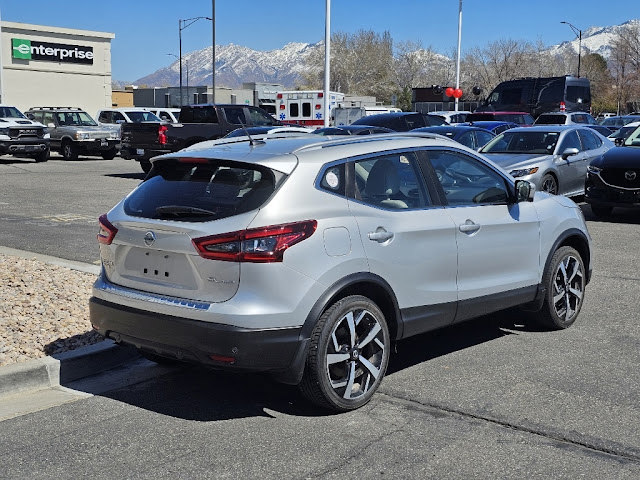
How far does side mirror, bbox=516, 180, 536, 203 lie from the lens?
6520mm

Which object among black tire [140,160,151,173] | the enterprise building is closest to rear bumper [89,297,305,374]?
black tire [140,160,151,173]

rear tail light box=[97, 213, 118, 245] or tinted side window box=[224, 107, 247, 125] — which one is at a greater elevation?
tinted side window box=[224, 107, 247, 125]

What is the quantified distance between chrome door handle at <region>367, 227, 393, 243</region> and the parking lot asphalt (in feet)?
3.42

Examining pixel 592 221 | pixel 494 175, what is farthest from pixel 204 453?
pixel 592 221

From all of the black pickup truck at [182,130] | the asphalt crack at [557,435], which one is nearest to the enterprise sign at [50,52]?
the black pickup truck at [182,130]

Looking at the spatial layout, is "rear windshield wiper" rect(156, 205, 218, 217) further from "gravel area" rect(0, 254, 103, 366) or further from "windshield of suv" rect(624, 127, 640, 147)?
"windshield of suv" rect(624, 127, 640, 147)

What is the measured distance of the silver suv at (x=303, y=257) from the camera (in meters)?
4.73

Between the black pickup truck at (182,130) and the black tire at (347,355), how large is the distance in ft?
53.0

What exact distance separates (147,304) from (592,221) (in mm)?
10676

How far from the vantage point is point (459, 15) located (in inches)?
1786

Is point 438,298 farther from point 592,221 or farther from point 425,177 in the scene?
point 592,221

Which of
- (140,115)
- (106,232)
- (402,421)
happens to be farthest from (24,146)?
(402,421)

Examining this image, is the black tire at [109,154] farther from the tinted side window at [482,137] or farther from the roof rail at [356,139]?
the roof rail at [356,139]

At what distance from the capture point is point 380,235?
5262 millimetres
